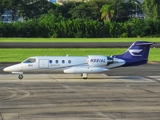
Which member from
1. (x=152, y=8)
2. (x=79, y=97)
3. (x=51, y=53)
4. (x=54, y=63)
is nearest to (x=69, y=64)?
(x=54, y=63)

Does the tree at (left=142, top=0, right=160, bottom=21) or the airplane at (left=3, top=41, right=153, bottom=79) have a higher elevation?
the tree at (left=142, top=0, right=160, bottom=21)

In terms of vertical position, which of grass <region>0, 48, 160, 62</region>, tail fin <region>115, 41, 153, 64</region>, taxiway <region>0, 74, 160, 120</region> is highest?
tail fin <region>115, 41, 153, 64</region>

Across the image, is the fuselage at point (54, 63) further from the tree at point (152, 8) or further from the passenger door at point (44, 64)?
the tree at point (152, 8)

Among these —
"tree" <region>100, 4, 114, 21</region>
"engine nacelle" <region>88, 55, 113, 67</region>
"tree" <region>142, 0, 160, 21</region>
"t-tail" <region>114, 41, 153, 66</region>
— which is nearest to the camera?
"engine nacelle" <region>88, 55, 113, 67</region>

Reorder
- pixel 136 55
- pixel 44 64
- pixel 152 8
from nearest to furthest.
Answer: pixel 44 64 < pixel 136 55 < pixel 152 8

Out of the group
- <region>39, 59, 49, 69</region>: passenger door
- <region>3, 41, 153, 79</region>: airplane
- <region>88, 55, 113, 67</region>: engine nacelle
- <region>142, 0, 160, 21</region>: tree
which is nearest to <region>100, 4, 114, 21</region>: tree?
<region>142, 0, 160, 21</region>: tree

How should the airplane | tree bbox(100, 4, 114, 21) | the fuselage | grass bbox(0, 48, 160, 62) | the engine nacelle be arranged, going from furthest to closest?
tree bbox(100, 4, 114, 21) < grass bbox(0, 48, 160, 62) < the engine nacelle < the fuselage < the airplane

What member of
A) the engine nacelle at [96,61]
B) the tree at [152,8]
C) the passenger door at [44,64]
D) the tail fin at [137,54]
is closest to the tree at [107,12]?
the tree at [152,8]

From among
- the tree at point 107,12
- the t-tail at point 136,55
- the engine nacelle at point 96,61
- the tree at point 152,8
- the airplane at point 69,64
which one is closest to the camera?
the airplane at point 69,64

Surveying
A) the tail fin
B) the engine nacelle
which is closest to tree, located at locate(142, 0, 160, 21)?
the tail fin

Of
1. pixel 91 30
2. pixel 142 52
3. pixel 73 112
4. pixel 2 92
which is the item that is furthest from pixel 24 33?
pixel 73 112

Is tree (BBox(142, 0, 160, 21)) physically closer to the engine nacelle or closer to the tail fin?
the tail fin

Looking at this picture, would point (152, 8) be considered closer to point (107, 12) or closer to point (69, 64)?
point (107, 12)

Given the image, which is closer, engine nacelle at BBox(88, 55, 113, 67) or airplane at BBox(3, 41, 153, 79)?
airplane at BBox(3, 41, 153, 79)
